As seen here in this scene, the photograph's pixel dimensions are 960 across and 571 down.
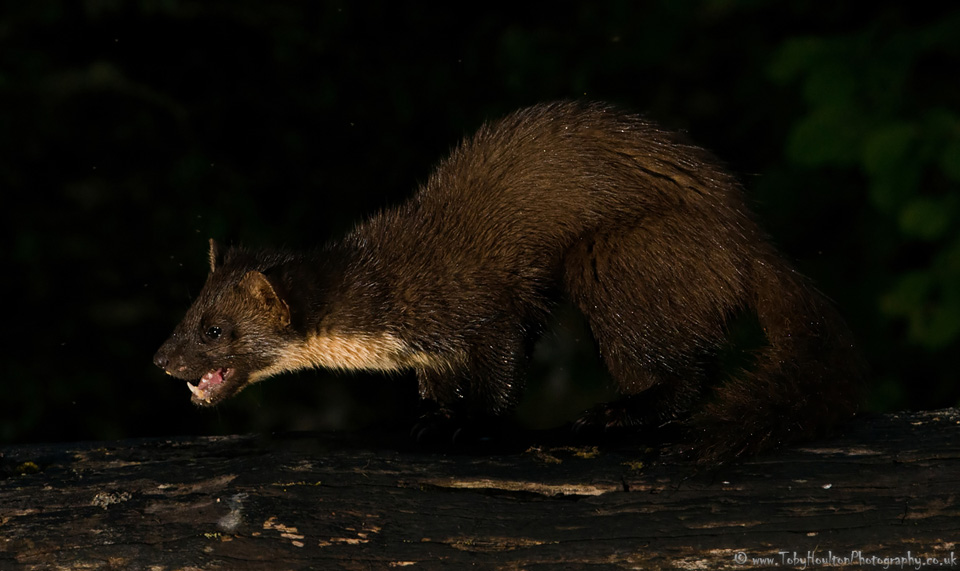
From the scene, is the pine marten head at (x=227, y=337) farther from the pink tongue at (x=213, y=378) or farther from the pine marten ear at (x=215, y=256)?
the pine marten ear at (x=215, y=256)

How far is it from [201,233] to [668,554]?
3522 millimetres

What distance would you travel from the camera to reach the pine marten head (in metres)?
3.92

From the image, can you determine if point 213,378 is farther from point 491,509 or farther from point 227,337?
point 491,509

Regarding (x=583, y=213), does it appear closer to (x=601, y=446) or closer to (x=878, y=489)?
(x=601, y=446)

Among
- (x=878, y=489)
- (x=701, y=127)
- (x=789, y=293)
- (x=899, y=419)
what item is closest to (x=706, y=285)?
(x=789, y=293)

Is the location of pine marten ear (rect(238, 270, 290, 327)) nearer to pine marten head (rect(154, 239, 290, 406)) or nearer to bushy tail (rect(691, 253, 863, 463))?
pine marten head (rect(154, 239, 290, 406))

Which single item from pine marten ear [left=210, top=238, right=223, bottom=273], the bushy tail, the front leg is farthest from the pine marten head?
the bushy tail

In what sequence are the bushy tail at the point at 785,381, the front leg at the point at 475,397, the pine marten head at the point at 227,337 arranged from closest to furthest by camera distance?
the bushy tail at the point at 785,381
the front leg at the point at 475,397
the pine marten head at the point at 227,337

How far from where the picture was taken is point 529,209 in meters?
3.91

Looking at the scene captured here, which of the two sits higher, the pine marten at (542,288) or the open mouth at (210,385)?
the pine marten at (542,288)

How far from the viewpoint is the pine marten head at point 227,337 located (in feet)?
12.9

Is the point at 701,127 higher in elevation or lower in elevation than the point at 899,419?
higher

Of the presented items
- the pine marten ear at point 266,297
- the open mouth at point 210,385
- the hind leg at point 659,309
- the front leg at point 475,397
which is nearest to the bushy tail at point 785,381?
the hind leg at point 659,309

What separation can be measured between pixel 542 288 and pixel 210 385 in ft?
4.56
